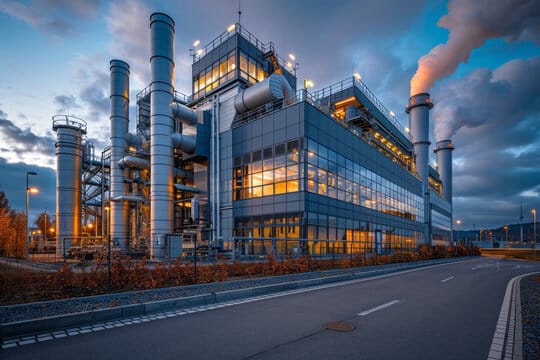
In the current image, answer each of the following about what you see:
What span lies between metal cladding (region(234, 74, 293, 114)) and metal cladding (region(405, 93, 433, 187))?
3687 centimetres

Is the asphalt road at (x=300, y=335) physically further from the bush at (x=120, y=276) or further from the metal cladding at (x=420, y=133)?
the metal cladding at (x=420, y=133)

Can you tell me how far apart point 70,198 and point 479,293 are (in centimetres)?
3594

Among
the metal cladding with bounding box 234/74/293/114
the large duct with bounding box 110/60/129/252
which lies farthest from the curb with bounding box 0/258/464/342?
the large duct with bounding box 110/60/129/252

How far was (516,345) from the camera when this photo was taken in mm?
5129

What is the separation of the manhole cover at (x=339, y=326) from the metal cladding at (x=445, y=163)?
278 ft

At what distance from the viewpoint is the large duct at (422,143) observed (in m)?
56.2

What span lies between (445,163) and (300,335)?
3505 inches

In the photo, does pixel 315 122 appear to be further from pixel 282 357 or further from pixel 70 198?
pixel 70 198

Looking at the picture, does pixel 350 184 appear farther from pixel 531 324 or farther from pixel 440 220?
pixel 440 220

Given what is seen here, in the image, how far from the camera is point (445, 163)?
81.4 meters

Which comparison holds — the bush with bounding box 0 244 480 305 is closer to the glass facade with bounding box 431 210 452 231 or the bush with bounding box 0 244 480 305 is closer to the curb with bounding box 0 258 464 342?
the curb with bounding box 0 258 464 342

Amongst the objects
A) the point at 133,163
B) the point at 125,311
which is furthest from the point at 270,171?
the point at 125,311

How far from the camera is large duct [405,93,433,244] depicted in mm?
56178

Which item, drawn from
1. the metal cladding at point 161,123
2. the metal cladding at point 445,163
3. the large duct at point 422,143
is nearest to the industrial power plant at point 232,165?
the metal cladding at point 161,123
